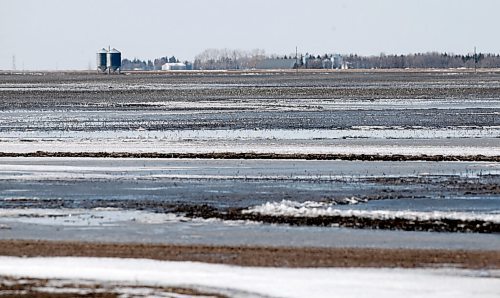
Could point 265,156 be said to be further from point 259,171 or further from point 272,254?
point 272,254

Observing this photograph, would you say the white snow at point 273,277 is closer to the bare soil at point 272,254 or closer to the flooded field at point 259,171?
the bare soil at point 272,254

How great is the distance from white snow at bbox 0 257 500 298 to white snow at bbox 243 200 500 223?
4.46 meters

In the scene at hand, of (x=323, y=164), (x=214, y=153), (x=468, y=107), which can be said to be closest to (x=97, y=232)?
(x=323, y=164)

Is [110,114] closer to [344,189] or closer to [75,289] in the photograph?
[344,189]

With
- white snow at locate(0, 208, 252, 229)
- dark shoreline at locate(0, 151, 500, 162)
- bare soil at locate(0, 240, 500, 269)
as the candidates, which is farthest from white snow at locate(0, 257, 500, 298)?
dark shoreline at locate(0, 151, 500, 162)

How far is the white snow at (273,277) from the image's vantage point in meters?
12.5

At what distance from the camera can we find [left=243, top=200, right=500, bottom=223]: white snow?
59.2ft

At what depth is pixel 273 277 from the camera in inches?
523

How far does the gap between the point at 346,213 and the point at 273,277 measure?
18.0 feet

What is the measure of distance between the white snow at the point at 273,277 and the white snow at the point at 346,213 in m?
4.46

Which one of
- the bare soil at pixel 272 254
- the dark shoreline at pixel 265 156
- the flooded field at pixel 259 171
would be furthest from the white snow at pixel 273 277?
the dark shoreline at pixel 265 156

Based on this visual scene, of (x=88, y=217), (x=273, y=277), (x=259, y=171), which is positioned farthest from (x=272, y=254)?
(x=259, y=171)

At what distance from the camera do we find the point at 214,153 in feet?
96.9

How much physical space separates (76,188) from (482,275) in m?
11.3
